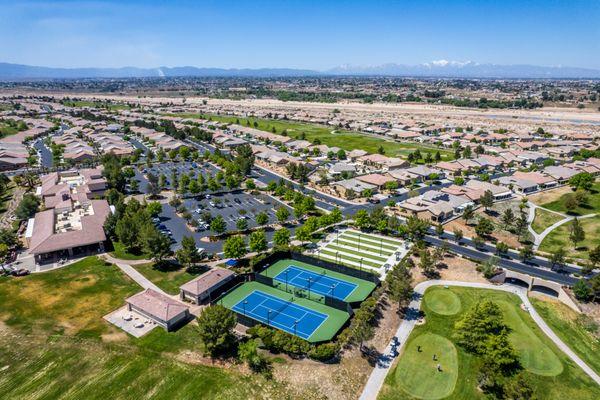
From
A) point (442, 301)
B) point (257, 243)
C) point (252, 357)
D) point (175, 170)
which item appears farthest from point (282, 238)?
point (175, 170)

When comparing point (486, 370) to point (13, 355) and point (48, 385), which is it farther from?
point (13, 355)

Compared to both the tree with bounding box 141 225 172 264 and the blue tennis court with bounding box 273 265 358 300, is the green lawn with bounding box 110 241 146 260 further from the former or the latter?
the blue tennis court with bounding box 273 265 358 300

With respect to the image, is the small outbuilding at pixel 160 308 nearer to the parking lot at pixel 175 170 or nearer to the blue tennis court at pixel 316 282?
the blue tennis court at pixel 316 282

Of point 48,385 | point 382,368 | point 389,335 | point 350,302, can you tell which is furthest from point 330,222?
point 48,385

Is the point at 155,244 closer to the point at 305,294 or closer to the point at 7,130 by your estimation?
the point at 305,294

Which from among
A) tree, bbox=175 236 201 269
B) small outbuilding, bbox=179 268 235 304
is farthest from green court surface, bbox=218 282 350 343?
tree, bbox=175 236 201 269

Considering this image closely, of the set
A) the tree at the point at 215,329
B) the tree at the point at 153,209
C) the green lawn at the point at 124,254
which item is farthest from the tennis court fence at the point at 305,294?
the tree at the point at 153,209
